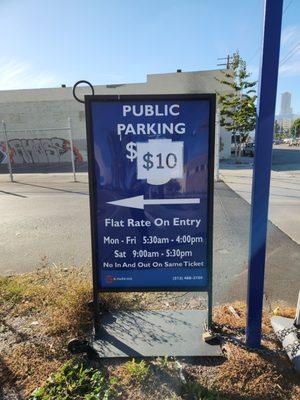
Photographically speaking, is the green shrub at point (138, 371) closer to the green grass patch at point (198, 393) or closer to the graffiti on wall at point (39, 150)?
the green grass patch at point (198, 393)

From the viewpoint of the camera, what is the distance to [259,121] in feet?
7.79

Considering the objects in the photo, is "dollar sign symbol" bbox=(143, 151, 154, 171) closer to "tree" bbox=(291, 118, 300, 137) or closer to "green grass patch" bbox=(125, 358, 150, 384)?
"green grass patch" bbox=(125, 358, 150, 384)

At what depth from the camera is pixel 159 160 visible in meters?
2.73

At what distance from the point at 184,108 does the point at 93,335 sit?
2.06m

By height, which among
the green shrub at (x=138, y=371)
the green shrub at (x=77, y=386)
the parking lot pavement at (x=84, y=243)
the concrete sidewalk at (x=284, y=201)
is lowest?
the parking lot pavement at (x=84, y=243)

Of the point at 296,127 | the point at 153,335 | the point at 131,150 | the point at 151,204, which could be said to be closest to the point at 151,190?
the point at 151,204

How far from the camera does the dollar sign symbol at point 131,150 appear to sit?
107 inches

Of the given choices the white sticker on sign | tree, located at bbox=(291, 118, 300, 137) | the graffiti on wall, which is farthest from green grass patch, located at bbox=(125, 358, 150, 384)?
tree, located at bbox=(291, 118, 300, 137)

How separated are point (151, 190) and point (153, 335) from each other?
1264 mm

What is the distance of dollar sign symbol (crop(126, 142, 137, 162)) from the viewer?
8.91 feet

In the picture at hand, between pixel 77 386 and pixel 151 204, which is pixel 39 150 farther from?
pixel 77 386

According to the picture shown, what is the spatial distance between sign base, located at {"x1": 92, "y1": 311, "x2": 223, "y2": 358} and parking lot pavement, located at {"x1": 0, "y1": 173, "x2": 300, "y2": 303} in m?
0.78

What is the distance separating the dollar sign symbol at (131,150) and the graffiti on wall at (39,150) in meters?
26.3

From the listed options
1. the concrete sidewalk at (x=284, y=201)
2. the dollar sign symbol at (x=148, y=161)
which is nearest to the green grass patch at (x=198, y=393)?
the dollar sign symbol at (x=148, y=161)
